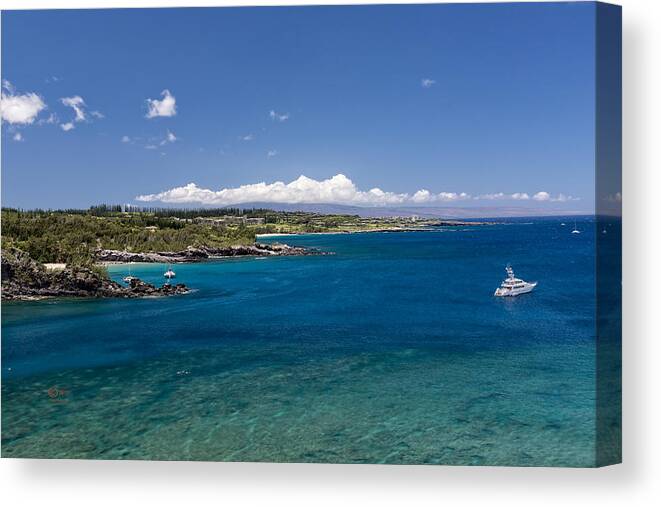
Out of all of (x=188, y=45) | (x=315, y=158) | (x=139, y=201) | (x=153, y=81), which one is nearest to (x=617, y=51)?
(x=315, y=158)

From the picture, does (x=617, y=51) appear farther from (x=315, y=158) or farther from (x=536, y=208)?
(x=315, y=158)

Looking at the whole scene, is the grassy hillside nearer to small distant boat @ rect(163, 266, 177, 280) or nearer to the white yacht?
small distant boat @ rect(163, 266, 177, 280)

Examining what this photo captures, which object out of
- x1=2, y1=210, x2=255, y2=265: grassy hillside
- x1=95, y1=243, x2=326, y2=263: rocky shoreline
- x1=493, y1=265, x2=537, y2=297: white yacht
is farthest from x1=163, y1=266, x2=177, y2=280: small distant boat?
x1=493, y1=265, x2=537, y2=297: white yacht

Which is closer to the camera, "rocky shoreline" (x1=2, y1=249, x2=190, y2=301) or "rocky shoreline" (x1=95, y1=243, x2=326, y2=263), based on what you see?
"rocky shoreline" (x1=2, y1=249, x2=190, y2=301)

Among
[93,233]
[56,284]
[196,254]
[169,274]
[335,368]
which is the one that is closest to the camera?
[335,368]

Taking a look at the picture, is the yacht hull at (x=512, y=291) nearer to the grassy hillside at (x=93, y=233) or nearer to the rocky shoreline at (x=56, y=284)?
the grassy hillside at (x=93, y=233)

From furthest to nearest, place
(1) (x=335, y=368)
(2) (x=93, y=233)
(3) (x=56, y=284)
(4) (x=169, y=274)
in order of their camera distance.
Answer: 1. (4) (x=169, y=274)
2. (3) (x=56, y=284)
3. (2) (x=93, y=233)
4. (1) (x=335, y=368)

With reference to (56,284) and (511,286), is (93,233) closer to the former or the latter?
(56,284)

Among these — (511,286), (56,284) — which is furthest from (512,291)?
(56,284)
